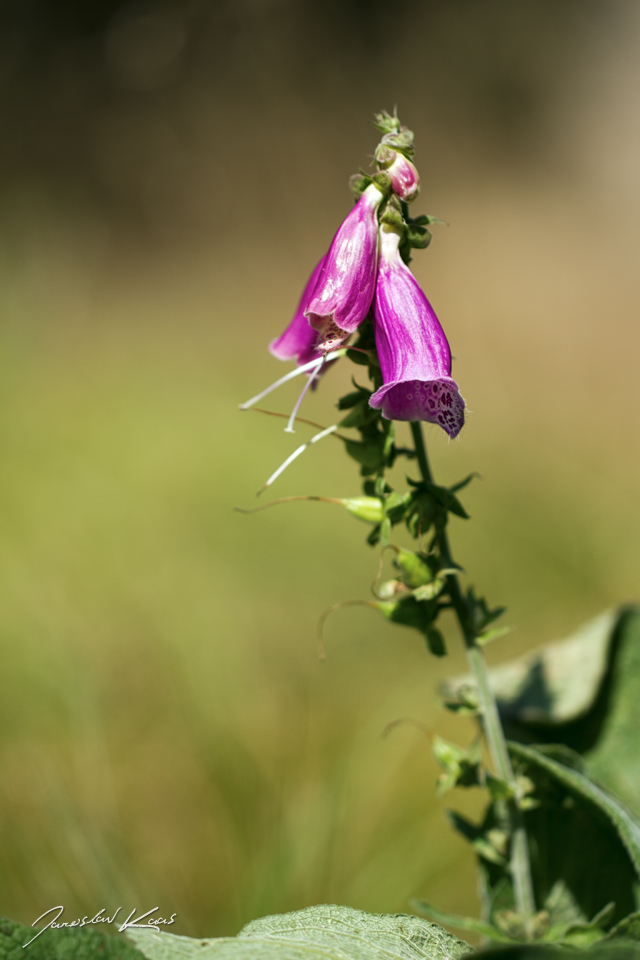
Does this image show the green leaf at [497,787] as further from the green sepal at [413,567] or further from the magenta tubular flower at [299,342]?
the magenta tubular flower at [299,342]

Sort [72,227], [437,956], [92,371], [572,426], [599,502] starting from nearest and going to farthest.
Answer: [437,956] → [599,502] → [572,426] → [92,371] → [72,227]

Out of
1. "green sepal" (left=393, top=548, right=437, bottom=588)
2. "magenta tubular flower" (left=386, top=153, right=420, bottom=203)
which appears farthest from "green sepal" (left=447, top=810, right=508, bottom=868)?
"magenta tubular flower" (left=386, top=153, right=420, bottom=203)

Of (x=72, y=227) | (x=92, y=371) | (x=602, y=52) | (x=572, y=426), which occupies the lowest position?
(x=572, y=426)

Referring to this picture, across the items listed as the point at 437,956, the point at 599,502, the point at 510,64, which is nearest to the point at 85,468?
the point at 599,502

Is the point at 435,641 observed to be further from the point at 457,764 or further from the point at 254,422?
the point at 254,422

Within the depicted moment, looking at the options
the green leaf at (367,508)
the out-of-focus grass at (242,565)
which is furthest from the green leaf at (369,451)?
the out-of-focus grass at (242,565)

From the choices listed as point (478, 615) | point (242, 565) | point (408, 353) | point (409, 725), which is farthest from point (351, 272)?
point (242, 565)

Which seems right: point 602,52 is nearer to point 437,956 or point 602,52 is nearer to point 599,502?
point 599,502
